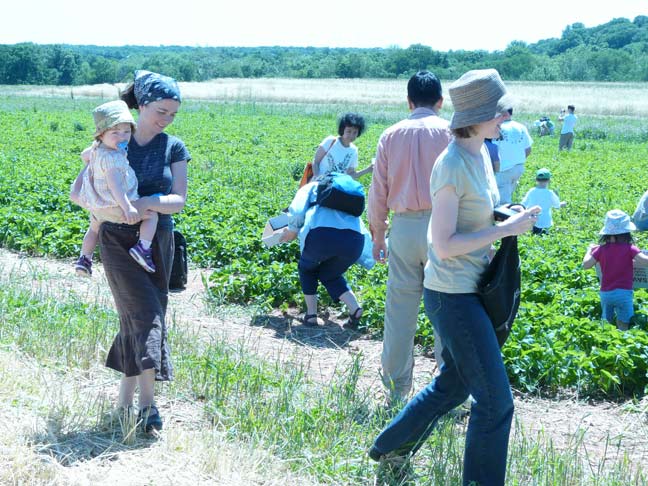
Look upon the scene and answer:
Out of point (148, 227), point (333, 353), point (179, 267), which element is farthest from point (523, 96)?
point (148, 227)

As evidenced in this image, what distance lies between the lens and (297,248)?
8984mm

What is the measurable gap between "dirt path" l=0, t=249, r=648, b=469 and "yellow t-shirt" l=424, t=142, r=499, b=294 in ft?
3.24

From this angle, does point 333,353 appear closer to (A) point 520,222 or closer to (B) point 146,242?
(B) point 146,242

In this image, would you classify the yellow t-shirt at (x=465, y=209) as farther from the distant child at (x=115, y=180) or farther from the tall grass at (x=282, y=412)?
the distant child at (x=115, y=180)

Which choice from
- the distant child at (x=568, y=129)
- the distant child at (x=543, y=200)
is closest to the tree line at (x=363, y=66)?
the distant child at (x=568, y=129)

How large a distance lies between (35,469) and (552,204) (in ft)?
27.6

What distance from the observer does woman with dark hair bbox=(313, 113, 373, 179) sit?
7.96m

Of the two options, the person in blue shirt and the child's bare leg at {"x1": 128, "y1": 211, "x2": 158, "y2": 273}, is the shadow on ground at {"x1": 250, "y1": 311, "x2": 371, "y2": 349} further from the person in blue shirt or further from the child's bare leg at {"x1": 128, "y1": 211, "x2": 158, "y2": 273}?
the child's bare leg at {"x1": 128, "y1": 211, "x2": 158, "y2": 273}

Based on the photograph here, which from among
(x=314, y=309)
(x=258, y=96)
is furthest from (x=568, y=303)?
(x=258, y=96)

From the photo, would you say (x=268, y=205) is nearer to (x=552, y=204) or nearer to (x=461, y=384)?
(x=552, y=204)

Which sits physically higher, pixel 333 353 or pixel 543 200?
pixel 543 200

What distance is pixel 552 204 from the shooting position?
36.0ft

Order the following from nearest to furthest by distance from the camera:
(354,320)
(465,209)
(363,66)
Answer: (465,209) < (354,320) < (363,66)

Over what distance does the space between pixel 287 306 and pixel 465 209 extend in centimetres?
418
